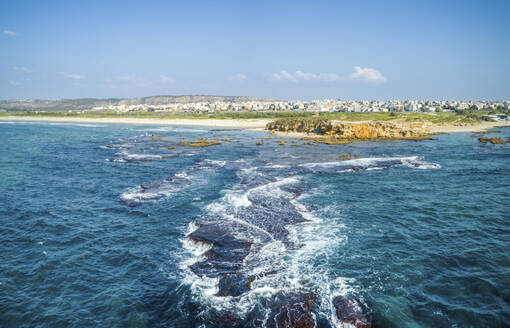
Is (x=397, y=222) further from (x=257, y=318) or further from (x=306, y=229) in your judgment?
(x=257, y=318)

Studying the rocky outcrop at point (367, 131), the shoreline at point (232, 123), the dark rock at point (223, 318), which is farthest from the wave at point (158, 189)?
the shoreline at point (232, 123)

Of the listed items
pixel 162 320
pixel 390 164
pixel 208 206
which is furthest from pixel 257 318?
pixel 390 164

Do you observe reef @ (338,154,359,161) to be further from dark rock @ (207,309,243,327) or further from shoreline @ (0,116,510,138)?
dark rock @ (207,309,243,327)

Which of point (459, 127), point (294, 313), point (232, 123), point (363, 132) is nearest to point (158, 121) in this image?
point (232, 123)

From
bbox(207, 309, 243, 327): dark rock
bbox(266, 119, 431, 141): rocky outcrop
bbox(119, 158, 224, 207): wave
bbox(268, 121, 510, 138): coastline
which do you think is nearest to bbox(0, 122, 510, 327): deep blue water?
bbox(207, 309, 243, 327): dark rock

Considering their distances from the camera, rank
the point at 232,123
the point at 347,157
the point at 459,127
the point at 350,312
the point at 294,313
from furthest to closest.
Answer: the point at 232,123 < the point at 459,127 < the point at 347,157 < the point at 350,312 < the point at 294,313

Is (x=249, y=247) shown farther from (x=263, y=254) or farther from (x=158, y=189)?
(x=158, y=189)

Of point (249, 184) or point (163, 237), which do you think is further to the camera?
point (249, 184)
